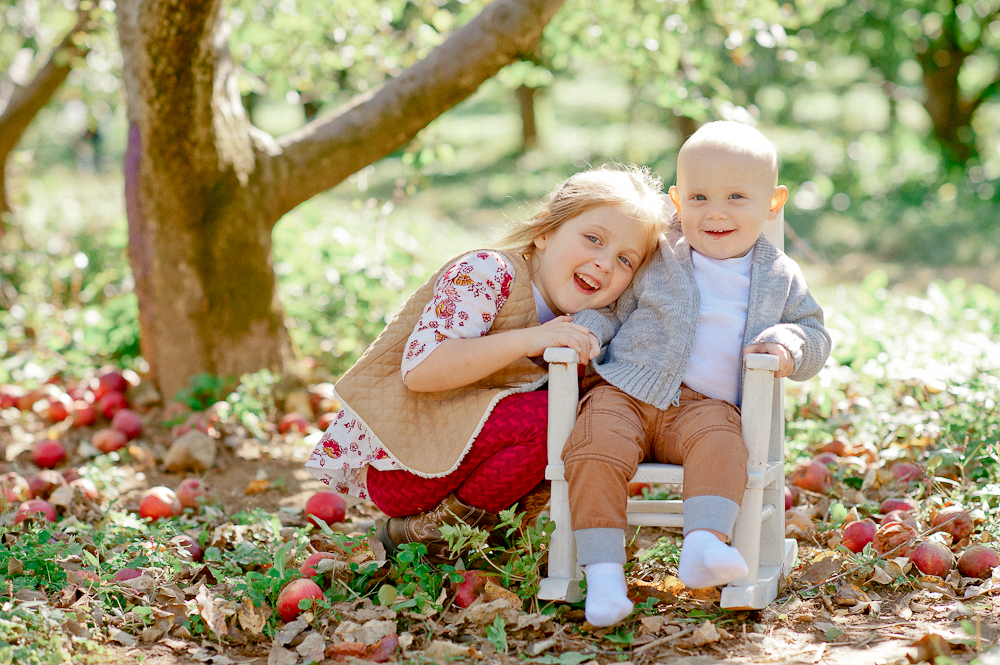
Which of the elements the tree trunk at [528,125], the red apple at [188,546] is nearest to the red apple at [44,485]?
the red apple at [188,546]

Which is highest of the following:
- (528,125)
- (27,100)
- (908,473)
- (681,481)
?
(528,125)

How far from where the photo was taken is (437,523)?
2471 mm

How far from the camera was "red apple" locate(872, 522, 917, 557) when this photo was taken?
8.43ft

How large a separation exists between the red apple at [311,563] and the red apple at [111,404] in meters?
1.89

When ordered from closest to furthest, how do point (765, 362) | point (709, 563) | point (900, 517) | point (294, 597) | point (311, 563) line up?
point (709, 563)
point (765, 362)
point (294, 597)
point (311, 563)
point (900, 517)

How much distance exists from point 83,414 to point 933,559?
3.50m

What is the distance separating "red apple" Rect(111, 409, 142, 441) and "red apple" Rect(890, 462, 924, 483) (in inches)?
120

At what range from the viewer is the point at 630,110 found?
15.4 meters

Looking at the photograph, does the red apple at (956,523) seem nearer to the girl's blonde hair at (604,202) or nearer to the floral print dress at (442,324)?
the girl's blonde hair at (604,202)

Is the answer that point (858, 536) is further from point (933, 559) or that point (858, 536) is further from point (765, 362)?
point (765, 362)

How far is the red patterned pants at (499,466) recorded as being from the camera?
7.80 ft

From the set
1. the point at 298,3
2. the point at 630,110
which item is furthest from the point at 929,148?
the point at 298,3

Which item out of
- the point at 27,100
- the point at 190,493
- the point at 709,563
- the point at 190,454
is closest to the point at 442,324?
the point at 709,563

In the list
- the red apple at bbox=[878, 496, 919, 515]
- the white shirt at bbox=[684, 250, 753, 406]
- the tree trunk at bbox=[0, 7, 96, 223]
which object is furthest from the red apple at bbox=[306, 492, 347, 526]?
the tree trunk at bbox=[0, 7, 96, 223]
